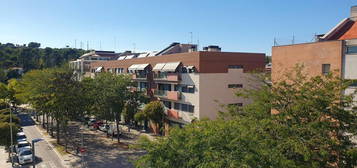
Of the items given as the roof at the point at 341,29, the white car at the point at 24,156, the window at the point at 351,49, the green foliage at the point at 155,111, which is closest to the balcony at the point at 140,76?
the green foliage at the point at 155,111

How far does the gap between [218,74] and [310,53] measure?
1440 centimetres

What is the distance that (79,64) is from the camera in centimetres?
8188

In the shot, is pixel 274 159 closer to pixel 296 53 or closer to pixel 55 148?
pixel 296 53

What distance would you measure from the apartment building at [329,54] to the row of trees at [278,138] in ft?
13.4

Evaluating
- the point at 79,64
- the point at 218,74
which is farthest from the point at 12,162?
the point at 79,64

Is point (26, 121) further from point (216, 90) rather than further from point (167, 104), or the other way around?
point (216, 90)

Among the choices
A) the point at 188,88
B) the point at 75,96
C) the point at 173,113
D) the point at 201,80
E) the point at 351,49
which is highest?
the point at 351,49

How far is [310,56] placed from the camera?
901 inches

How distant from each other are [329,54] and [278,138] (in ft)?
36.0

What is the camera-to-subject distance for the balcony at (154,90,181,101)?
38.1 metres

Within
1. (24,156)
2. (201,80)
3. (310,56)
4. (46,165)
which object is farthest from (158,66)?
(310,56)

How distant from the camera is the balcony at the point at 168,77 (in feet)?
126

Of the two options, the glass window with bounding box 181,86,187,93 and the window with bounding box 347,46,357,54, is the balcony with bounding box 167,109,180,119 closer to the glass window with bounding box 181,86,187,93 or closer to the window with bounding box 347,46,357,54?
the glass window with bounding box 181,86,187,93

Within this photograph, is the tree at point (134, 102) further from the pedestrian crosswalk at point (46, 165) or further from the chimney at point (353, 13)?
the chimney at point (353, 13)
